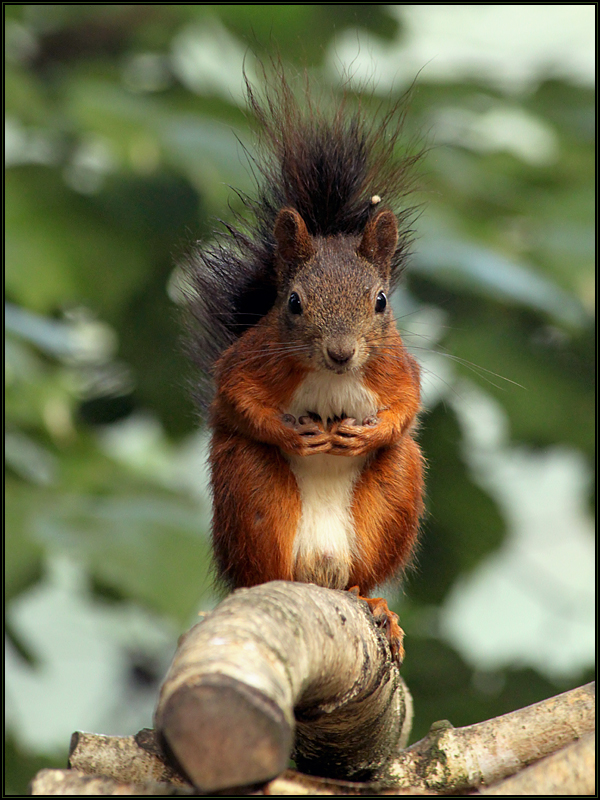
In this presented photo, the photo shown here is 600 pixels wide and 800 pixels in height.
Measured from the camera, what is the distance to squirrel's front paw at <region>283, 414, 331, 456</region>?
178cm

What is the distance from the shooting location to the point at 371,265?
193cm

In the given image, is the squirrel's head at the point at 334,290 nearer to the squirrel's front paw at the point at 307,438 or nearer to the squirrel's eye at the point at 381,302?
the squirrel's eye at the point at 381,302

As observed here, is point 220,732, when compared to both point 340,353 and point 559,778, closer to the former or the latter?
point 559,778

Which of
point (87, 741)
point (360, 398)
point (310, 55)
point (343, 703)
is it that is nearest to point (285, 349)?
point (360, 398)

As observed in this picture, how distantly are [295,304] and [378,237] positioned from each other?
24 centimetres

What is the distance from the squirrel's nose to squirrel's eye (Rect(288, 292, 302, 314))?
13cm

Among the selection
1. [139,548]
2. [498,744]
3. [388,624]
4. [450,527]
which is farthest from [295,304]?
[450,527]

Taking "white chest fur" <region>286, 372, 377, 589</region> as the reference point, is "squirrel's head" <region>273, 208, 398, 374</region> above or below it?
above

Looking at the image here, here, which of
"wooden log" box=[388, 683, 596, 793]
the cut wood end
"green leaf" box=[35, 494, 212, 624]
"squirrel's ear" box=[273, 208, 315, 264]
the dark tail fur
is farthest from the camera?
"green leaf" box=[35, 494, 212, 624]

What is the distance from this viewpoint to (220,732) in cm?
98

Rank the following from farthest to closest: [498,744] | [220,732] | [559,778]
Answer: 1. [498,744]
2. [559,778]
3. [220,732]

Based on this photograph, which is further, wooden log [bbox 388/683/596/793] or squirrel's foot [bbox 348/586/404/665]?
squirrel's foot [bbox 348/586/404/665]

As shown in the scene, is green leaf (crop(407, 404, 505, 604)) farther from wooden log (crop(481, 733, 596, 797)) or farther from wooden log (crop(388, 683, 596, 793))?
wooden log (crop(481, 733, 596, 797))

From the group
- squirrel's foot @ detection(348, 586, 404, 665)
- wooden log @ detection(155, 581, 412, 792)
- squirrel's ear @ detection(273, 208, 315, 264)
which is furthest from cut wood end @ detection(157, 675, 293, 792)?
squirrel's ear @ detection(273, 208, 315, 264)
